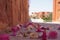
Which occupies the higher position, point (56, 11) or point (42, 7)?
point (42, 7)

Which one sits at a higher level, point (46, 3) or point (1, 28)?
point (46, 3)

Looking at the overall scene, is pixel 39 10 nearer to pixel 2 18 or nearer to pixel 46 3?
pixel 46 3

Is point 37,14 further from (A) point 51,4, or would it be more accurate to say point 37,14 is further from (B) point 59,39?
(B) point 59,39

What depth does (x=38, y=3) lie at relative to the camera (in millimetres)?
4750

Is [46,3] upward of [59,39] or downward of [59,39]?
upward

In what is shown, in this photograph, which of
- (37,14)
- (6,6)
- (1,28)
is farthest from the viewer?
(37,14)

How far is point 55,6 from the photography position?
4.67 metres

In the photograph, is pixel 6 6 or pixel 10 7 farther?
pixel 10 7

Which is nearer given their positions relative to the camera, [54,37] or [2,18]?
[54,37]

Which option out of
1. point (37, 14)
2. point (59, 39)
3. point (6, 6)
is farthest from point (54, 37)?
point (37, 14)

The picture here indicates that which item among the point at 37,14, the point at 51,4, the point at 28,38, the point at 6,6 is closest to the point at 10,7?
the point at 6,6

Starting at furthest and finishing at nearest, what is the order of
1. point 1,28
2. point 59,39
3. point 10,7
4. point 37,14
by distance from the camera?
point 37,14 → point 10,7 → point 1,28 → point 59,39

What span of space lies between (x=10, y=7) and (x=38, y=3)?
324cm

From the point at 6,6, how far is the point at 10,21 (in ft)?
0.61
